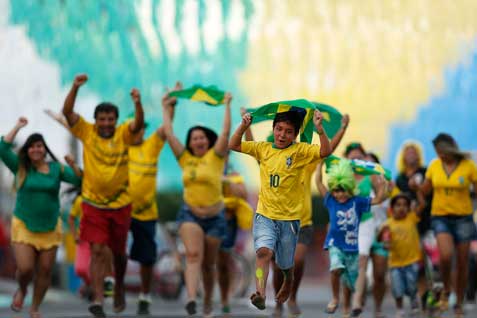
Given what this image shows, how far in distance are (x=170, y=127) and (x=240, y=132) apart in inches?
120

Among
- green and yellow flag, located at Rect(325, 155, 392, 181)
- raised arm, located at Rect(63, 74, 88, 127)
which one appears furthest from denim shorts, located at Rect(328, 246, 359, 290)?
raised arm, located at Rect(63, 74, 88, 127)

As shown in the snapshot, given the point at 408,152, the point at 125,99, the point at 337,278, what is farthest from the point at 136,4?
the point at 337,278

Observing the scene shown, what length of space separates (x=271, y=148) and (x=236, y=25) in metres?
25.8

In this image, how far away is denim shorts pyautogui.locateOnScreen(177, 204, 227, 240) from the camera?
14.5 m

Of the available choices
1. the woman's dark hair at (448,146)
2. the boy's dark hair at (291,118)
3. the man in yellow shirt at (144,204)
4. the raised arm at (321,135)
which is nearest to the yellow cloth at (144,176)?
the man in yellow shirt at (144,204)

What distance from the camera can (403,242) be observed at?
15.9 meters

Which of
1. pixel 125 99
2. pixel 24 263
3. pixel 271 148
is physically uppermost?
pixel 125 99

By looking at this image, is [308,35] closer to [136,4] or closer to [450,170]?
[136,4]

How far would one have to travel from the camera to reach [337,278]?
13.9m

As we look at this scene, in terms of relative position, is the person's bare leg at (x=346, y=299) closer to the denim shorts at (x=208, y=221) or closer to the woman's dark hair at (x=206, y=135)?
the denim shorts at (x=208, y=221)

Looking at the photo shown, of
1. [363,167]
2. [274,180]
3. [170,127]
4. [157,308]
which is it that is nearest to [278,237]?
[274,180]

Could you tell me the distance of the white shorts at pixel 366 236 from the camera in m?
15.1

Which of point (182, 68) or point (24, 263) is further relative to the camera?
point (182, 68)

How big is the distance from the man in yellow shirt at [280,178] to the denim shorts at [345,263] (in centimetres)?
181
